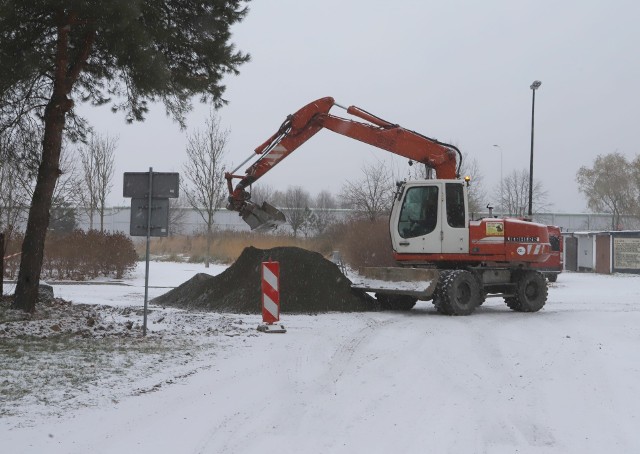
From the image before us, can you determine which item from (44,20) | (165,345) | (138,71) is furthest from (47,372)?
(44,20)

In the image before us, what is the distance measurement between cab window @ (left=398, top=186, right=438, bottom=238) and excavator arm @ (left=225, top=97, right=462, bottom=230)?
3.88 ft

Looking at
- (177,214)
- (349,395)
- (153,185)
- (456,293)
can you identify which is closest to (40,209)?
(153,185)

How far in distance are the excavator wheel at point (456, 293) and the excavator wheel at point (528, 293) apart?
1665 millimetres

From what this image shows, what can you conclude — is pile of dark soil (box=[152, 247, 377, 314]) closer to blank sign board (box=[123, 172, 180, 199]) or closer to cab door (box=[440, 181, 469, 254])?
cab door (box=[440, 181, 469, 254])

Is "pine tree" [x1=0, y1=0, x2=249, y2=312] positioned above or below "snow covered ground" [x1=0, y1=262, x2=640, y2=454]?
above

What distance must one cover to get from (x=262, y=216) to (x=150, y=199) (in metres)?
3.43

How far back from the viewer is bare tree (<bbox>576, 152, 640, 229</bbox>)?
228ft

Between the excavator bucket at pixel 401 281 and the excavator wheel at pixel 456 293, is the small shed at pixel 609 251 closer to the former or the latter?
the excavator wheel at pixel 456 293

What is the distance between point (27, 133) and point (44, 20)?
2.75m

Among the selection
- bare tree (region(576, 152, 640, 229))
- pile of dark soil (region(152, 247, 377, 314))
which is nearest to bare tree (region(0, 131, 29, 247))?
pile of dark soil (region(152, 247, 377, 314))

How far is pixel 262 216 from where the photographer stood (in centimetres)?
1345

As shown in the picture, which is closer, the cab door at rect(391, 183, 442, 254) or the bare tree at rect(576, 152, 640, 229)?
the cab door at rect(391, 183, 442, 254)

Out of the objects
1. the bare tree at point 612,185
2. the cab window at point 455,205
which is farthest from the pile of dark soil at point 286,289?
the bare tree at point 612,185

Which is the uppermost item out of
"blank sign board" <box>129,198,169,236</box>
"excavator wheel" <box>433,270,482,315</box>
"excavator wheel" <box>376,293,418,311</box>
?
"blank sign board" <box>129,198,169,236</box>
